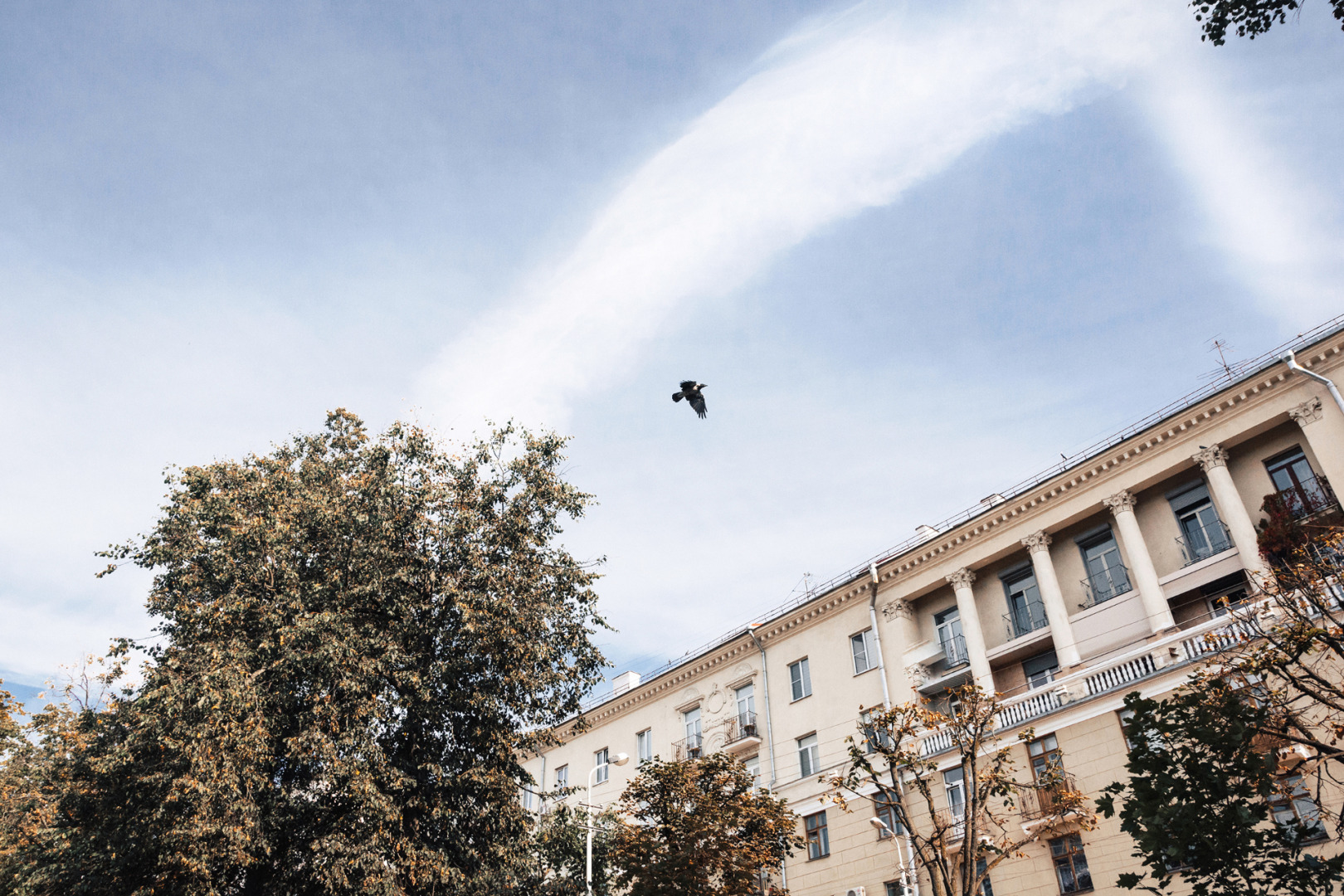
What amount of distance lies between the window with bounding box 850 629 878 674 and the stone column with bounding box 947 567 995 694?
10.2 feet

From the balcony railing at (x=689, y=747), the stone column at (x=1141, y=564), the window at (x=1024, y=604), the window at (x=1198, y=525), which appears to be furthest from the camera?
the balcony railing at (x=689, y=747)

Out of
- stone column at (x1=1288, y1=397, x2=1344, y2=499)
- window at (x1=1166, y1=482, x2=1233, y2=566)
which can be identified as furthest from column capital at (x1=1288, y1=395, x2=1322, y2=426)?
window at (x1=1166, y1=482, x2=1233, y2=566)

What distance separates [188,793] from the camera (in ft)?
62.3

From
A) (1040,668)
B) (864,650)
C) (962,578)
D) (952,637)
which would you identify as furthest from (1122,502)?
(864,650)

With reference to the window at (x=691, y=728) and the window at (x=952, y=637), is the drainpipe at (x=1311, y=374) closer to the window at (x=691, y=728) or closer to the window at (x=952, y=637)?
the window at (x=952, y=637)

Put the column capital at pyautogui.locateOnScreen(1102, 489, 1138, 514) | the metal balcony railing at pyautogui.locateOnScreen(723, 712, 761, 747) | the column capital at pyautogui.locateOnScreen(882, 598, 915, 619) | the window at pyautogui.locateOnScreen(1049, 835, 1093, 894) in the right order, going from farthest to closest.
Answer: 1. the metal balcony railing at pyautogui.locateOnScreen(723, 712, 761, 747)
2. the column capital at pyautogui.locateOnScreen(882, 598, 915, 619)
3. the column capital at pyautogui.locateOnScreen(1102, 489, 1138, 514)
4. the window at pyautogui.locateOnScreen(1049, 835, 1093, 894)

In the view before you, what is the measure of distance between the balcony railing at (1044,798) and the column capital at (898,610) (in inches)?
324

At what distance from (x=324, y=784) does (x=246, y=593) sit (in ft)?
16.1

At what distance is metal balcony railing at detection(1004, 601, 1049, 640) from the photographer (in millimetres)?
29953

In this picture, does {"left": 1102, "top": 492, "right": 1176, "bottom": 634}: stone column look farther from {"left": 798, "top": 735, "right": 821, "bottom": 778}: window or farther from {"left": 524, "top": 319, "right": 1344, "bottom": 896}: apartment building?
{"left": 798, "top": 735, "right": 821, "bottom": 778}: window

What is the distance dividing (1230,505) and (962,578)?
8.56 meters

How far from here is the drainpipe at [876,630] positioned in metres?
31.6

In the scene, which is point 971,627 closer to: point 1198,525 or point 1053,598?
point 1053,598

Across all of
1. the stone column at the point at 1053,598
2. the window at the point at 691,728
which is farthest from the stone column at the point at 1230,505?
the window at the point at 691,728
